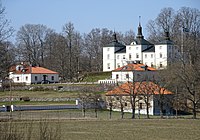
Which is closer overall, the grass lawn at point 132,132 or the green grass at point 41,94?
the grass lawn at point 132,132

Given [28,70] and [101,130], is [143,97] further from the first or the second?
[28,70]

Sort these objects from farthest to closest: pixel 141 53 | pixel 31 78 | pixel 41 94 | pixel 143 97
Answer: pixel 141 53, pixel 31 78, pixel 41 94, pixel 143 97

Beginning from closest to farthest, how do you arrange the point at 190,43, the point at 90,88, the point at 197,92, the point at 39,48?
the point at 197,92 → the point at 90,88 → the point at 190,43 → the point at 39,48

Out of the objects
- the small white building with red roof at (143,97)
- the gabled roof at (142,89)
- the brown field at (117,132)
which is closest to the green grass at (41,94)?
the small white building with red roof at (143,97)

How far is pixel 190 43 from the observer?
312 feet

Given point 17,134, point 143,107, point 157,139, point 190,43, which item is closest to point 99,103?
point 143,107

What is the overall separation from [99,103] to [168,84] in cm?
917

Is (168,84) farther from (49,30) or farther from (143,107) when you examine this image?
(49,30)

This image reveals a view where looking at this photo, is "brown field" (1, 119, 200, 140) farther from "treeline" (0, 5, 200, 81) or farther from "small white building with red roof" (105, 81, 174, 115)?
"treeline" (0, 5, 200, 81)

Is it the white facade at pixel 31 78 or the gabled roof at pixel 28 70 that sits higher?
the gabled roof at pixel 28 70

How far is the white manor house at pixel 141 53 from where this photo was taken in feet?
345

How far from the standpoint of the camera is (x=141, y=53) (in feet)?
358

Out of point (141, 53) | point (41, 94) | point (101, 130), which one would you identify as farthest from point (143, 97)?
point (141, 53)

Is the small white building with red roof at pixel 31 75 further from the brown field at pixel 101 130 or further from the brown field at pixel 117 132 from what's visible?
the brown field at pixel 117 132
